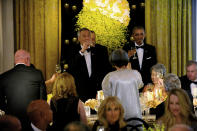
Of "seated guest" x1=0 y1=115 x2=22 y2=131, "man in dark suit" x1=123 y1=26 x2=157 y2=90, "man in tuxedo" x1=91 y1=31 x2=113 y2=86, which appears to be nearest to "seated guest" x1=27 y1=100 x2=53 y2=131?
"seated guest" x1=0 y1=115 x2=22 y2=131

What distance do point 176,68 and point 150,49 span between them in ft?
3.96

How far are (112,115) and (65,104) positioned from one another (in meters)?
0.60

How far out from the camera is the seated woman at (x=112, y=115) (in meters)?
4.01

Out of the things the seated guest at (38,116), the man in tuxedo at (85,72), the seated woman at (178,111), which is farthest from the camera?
the man in tuxedo at (85,72)

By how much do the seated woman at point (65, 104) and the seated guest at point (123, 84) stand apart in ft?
1.00

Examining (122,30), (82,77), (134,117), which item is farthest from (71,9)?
(134,117)

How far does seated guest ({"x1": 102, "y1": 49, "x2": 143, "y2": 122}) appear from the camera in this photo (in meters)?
4.35

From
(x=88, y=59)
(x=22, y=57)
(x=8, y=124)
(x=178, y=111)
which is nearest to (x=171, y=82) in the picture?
(x=178, y=111)

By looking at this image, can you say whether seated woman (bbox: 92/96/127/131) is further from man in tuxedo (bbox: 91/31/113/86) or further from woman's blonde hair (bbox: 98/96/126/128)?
man in tuxedo (bbox: 91/31/113/86)

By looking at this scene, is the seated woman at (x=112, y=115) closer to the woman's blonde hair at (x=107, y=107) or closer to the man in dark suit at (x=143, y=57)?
the woman's blonde hair at (x=107, y=107)

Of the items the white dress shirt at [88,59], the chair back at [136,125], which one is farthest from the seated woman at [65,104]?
the white dress shirt at [88,59]

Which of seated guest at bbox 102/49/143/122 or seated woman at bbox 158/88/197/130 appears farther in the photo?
seated guest at bbox 102/49/143/122

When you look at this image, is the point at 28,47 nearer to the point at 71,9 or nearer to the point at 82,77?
the point at 71,9

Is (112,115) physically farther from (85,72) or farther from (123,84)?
(85,72)
